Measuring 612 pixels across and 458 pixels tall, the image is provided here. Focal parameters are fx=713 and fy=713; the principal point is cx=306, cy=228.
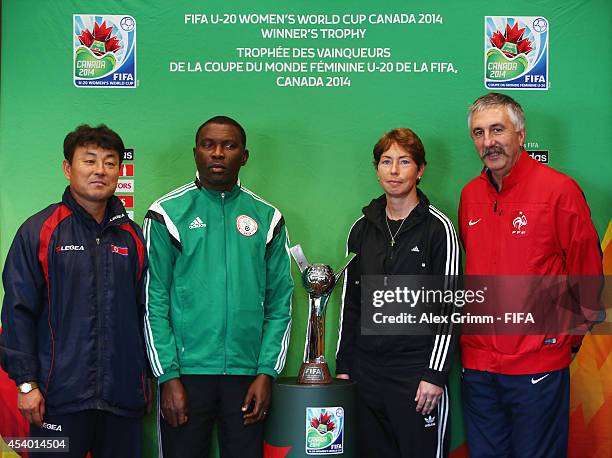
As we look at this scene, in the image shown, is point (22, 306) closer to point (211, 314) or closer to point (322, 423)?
point (211, 314)

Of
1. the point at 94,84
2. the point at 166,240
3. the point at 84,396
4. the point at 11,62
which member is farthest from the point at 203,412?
the point at 11,62

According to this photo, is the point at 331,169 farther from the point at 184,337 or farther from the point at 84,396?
the point at 84,396

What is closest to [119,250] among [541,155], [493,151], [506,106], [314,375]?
[314,375]

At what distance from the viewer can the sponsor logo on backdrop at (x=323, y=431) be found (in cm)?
273

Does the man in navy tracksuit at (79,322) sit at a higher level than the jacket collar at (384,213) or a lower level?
lower

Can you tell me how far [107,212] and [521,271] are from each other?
→ 5.32 feet

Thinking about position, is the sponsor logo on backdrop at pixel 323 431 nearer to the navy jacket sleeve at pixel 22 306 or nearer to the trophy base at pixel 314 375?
the trophy base at pixel 314 375

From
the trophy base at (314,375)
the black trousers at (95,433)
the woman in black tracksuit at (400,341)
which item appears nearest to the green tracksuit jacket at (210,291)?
the trophy base at (314,375)

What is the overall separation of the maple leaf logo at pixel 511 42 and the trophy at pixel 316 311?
4.15 feet

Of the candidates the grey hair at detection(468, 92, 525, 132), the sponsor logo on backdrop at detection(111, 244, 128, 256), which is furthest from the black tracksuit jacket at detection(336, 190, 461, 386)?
the sponsor logo on backdrop at detection(111, 244, 128, 256)

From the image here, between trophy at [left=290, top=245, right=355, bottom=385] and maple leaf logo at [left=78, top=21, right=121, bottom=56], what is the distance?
1.33 metres

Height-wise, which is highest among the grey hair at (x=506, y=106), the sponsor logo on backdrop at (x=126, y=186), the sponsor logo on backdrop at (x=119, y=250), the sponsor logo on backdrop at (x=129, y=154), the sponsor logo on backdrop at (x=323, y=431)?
the grey hair at (x=506, y=106)

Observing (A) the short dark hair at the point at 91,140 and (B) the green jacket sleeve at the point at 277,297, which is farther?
(B) the green jacket sleeve at the point at 277,297

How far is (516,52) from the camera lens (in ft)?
10.9
